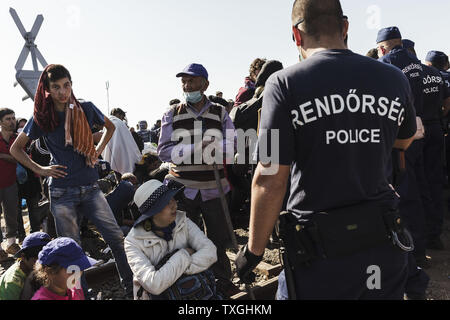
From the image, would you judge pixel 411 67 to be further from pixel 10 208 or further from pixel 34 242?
pixel 10 208

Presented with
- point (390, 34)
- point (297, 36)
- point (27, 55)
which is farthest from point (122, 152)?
point (27, 55)

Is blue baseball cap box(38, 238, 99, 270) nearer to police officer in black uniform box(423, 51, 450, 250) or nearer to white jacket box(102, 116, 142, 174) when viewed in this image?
white jacket box(102, 116, 142, 174)

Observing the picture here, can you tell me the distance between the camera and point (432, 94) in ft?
14.0

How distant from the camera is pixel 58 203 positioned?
134 inches

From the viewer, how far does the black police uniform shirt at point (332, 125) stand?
1.63m

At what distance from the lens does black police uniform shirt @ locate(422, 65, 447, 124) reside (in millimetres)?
4195

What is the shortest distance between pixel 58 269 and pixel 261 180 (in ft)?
5.40

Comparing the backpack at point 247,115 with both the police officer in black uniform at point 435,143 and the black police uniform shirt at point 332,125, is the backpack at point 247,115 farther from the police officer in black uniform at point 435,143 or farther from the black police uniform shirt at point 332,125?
the black police uniform shirt at point 332,125

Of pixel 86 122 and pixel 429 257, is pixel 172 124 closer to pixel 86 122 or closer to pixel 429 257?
pixel 86 122

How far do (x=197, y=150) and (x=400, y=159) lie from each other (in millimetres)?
1980

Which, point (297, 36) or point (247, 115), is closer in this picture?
point (297, 36)

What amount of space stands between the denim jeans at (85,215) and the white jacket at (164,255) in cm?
67

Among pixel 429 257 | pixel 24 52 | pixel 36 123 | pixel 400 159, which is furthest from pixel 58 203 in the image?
pixel 24 52
